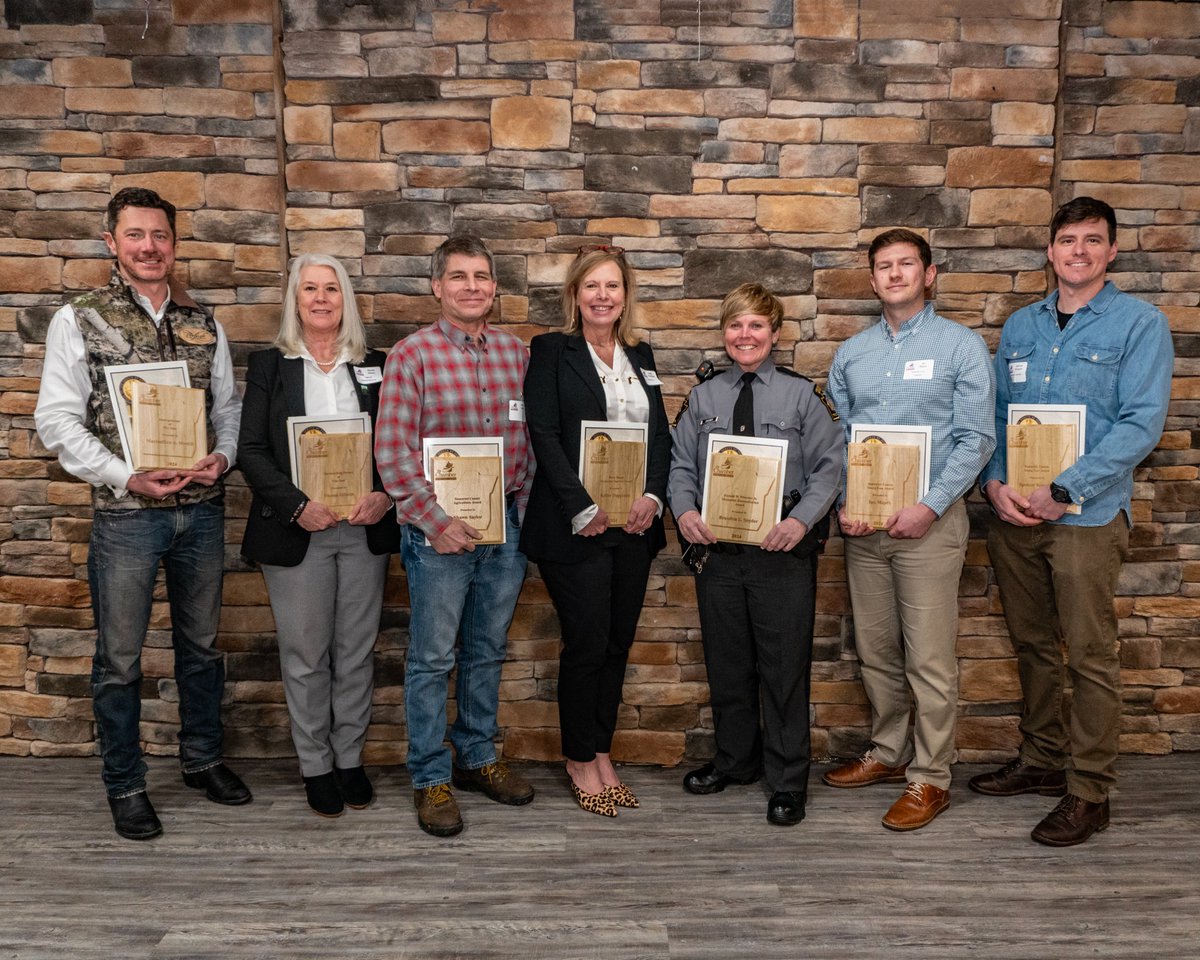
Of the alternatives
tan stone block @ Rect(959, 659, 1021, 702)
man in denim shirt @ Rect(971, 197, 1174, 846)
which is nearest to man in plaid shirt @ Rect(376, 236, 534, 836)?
man in denim shirt @ Rect(971, 197, 1174, 846)

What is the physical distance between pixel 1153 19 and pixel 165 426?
12.2 ft

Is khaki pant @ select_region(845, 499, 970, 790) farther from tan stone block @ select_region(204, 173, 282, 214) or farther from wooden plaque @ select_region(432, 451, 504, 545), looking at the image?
tan stone block @ select_region(204, 173, 282, 214)

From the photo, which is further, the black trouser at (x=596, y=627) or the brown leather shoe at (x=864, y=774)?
the brown leather shoe at (x=864, y=774)

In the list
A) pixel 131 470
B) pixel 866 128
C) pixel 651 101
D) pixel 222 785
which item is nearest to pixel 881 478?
pixel 866 128

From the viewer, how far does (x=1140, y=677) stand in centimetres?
321

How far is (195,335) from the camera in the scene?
8.69ft

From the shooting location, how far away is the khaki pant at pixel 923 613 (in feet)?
8.79

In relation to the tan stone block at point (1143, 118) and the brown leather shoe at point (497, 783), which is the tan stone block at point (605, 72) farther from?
the brown leather shoe at point (497, 783)

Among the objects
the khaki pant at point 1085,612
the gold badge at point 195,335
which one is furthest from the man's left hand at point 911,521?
the gold badge at point 195,335

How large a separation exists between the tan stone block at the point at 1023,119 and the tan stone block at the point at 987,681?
6.39 ft

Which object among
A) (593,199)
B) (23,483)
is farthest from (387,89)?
(23,483)

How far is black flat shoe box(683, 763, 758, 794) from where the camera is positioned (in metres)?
2.85

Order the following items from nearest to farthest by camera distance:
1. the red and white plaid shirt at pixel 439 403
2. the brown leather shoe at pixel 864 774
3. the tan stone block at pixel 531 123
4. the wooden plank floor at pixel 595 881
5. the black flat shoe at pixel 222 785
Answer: the wooden plank floor at pixel 595 881, the red and white plaid shirt at pixel 439 403, the black flat shoe at pixel 222 785, the brown leather shoe at pixel 864 774, the tan stone block at pixel 531 123

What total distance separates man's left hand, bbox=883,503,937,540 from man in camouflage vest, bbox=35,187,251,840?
2126mm
